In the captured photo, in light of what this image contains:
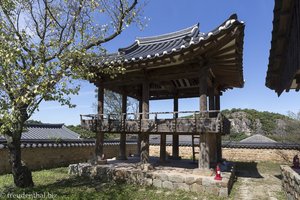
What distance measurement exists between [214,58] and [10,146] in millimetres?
8442

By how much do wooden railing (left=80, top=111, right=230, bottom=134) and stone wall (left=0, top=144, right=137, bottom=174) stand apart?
3616 mm

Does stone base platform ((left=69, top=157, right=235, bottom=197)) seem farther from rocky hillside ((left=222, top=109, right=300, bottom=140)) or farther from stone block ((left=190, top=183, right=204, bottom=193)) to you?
rocky hillside ((left=222, top=109, right=300, bottom=140))

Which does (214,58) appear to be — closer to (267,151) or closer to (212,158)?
(212,158)

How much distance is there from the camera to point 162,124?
11.0 meters

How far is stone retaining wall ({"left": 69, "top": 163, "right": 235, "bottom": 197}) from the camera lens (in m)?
8.80

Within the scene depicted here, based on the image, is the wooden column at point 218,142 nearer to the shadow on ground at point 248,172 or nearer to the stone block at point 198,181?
the shadow on ground at point 248,172

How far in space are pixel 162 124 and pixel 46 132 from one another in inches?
524

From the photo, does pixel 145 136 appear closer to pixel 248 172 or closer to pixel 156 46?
pixel 156 46

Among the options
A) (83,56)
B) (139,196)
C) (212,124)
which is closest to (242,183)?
(212,124)

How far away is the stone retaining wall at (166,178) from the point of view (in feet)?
28.9

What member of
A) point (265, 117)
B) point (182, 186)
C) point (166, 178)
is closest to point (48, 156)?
point (166, 178)

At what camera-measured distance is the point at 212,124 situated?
9.70m

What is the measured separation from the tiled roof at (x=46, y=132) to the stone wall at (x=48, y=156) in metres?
1.93

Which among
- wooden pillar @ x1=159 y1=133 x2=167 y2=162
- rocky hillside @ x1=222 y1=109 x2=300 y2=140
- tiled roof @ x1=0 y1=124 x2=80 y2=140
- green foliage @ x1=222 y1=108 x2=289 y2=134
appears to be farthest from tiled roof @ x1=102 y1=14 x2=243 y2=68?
green foliage @ x1=222 y1=108 x2=289 y2=134
